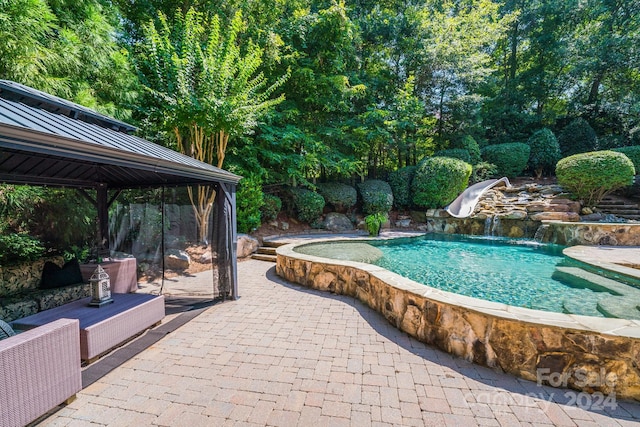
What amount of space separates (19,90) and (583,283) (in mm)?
7822

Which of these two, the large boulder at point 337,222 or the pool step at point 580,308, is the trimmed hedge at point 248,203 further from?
the pool step at point 580,308

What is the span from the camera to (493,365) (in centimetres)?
235

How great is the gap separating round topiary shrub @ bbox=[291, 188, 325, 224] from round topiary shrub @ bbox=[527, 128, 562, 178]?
11550mm

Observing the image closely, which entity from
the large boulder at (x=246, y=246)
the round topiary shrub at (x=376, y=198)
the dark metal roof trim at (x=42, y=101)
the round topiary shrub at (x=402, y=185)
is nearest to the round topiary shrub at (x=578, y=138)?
the round topiary shrub at (x=402, y=185)

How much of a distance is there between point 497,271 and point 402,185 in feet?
23.0

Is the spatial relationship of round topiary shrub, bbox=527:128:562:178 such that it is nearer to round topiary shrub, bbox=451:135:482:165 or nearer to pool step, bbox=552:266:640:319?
round topiary shrub, bbox=451:135:482:165

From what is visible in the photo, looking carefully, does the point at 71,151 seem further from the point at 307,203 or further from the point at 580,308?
the point at 307,203

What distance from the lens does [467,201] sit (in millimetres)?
10828

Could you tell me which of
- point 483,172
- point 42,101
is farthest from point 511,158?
point 42,101

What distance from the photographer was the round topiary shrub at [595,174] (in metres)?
8.12

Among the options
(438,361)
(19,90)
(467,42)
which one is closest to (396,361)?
(438,361)

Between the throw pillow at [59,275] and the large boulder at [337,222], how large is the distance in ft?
24.3

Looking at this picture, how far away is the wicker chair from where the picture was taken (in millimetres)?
1548

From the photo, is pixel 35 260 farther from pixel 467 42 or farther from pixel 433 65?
pixel 467 42
